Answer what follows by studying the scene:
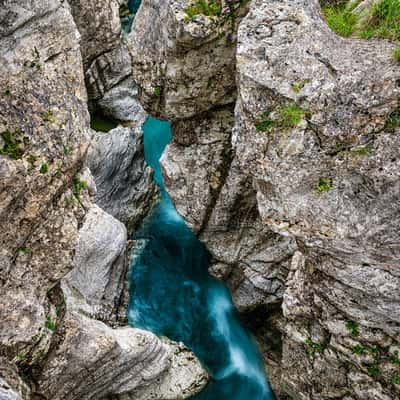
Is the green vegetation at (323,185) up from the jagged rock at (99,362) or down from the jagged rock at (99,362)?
up

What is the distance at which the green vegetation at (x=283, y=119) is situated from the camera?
8.19 meters

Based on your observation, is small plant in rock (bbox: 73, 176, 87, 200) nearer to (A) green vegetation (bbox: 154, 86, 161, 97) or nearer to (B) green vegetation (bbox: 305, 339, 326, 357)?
(A) green vegetation (bbox: 154, 86, 161, 97)

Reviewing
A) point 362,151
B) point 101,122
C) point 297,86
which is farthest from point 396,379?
point 101,122

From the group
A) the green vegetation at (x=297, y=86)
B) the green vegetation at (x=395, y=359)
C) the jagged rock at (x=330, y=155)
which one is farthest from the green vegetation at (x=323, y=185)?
the green vegetation at (x=395, y=359)

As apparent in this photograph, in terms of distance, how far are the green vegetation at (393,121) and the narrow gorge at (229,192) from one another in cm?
2

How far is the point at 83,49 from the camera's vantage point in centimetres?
1641

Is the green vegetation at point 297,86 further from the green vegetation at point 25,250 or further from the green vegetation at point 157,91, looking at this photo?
the green vegetation at point 25,250

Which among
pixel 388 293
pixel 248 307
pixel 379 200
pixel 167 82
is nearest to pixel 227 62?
pixel 167 82

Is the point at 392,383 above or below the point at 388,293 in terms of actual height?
below

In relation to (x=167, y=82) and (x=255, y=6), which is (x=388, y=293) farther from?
(x=167, y=82)

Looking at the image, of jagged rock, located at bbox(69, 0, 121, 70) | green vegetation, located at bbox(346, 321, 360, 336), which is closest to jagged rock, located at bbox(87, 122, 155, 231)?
jagged rock, located at bbox(69, 0, 121, 70)

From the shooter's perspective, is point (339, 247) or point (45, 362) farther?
point (45, 362)

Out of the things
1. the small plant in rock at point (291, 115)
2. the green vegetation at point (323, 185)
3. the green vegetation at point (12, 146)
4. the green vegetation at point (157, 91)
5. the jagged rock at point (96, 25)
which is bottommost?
the green vegetation at point (12, 146)

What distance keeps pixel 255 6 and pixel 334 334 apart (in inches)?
280
